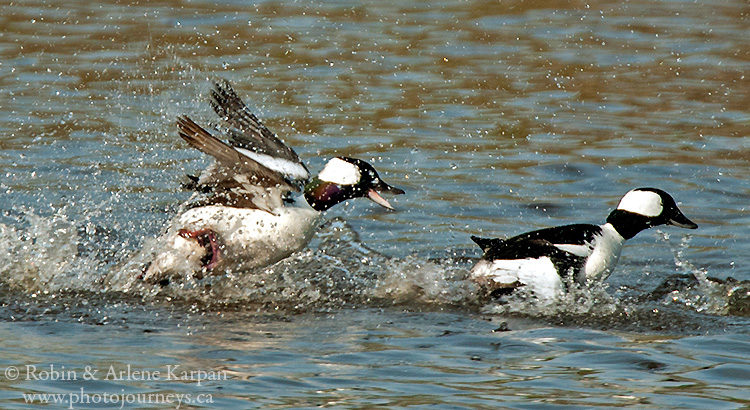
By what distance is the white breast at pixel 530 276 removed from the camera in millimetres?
7066

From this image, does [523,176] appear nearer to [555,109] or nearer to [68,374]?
[555,109]

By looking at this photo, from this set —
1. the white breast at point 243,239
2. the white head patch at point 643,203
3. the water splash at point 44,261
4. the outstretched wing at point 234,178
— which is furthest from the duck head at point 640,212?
the water splash at point 44,261

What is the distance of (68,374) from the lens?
18.6 ft

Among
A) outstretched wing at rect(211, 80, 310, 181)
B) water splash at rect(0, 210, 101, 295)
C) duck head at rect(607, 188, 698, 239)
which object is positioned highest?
outstretched wing at rect(211, 80, 310, 181)

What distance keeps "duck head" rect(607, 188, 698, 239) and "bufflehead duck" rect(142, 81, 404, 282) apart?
1.37 meters

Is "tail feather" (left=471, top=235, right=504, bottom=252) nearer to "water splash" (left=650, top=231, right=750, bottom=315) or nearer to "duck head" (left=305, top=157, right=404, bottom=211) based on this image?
"duck head" (left=305, top=157, right=404, bottom=211)

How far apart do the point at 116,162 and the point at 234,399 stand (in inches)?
209

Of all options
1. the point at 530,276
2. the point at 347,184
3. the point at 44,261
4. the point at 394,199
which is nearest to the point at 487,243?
the point at 530,276

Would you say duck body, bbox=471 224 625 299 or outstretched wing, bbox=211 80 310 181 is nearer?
duck body, bbox=471 224 625 299

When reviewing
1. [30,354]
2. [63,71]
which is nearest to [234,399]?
[30,354]

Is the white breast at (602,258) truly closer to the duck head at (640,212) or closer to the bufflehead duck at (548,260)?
the bufflehead duck at (548,260)

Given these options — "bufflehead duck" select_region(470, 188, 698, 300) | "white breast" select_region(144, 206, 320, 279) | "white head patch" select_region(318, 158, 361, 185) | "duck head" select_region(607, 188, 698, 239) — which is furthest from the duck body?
"white breast" select_region(144, 206, 320, 279)

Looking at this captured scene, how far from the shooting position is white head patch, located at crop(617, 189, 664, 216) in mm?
7617

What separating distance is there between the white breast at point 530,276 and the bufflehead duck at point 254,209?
2.51ft
